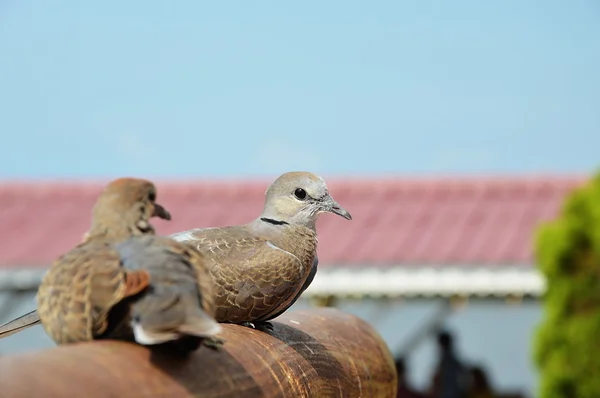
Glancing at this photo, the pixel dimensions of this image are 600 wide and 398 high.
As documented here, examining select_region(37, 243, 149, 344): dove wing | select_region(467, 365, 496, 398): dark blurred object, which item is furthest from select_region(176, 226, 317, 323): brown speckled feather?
select_region(467, 365, 496, 398): dark blurred object

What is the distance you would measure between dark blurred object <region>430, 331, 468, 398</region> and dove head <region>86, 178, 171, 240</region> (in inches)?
421

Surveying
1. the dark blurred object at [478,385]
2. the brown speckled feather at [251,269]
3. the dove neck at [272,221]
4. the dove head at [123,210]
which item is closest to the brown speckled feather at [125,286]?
the dove head at [123,210]

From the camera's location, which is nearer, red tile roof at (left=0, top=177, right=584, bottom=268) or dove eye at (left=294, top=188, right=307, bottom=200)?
dove eye at (left=294, top=188, right=307, bottom=200)

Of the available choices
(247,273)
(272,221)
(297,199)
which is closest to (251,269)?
(247,273)

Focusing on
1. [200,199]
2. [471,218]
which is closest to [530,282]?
[471,218]

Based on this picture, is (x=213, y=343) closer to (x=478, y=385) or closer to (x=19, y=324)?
(x=19, y=324)

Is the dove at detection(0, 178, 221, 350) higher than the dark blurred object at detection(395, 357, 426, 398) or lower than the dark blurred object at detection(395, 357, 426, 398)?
higher

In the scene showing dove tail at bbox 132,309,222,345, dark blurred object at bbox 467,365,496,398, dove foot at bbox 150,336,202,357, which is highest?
dove tail at bbox 132,309,222,345

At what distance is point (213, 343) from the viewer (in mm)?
2498

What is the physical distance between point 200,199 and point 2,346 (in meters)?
3.87

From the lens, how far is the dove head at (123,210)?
2477 mm

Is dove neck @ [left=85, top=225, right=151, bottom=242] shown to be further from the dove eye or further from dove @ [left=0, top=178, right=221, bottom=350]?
the dove eye

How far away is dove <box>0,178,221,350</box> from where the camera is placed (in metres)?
2.21

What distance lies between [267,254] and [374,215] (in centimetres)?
1080
